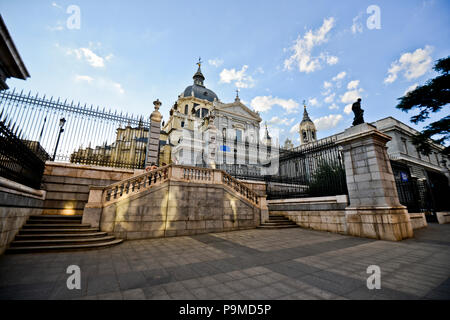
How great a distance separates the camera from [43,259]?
4684 millimetres

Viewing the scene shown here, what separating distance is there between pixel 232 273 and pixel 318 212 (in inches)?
302

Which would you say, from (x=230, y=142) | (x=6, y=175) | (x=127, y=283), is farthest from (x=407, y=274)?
(x=230, y=142)

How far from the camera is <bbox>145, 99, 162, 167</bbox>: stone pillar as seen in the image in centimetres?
1134

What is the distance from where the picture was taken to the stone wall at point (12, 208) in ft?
15.4

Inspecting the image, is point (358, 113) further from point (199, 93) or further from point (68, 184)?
point (199, 93)

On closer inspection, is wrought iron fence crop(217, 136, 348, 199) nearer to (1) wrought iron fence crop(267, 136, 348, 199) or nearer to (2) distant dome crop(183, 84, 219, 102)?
(1) wrought iron fence crop(267, 136, 348, 199)

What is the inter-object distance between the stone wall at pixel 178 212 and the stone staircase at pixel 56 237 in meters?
0.81

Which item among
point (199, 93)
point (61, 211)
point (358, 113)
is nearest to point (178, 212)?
point (61, 211)

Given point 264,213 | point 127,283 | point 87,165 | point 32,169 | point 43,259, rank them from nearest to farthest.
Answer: point 127,283 → point 43,259 → point 32,169 → point 87,165 → point 264,213

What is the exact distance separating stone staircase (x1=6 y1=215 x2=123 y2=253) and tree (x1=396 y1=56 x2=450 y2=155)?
1822cm
